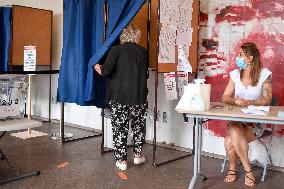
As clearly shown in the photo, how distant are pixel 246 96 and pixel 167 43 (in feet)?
3.38

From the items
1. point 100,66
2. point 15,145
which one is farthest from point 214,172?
point 15,145

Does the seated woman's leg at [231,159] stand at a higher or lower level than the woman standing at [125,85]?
lower

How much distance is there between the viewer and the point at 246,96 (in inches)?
131

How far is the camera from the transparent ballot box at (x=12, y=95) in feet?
10.4

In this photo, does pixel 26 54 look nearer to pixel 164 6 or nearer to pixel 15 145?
pixel 15 145

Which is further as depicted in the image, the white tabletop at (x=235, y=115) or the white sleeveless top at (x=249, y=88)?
the white sleeveless top at (x=249, y=88)

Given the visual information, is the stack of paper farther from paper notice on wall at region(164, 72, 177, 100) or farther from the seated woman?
paper notice on wall at region(164, 72, 177, 100)

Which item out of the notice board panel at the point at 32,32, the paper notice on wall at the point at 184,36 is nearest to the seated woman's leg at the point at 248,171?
the paper notice on wall at the point at 184,36

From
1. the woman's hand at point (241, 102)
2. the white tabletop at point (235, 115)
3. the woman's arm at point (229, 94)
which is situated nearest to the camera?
the white tabletop at point (235, 115)

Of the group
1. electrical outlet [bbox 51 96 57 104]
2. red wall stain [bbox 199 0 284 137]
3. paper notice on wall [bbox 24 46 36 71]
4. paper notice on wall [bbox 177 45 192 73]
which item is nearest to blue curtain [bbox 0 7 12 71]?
electrical outlet [bbox 51 96 57 104]

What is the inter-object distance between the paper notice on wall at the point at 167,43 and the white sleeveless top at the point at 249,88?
0.77 m

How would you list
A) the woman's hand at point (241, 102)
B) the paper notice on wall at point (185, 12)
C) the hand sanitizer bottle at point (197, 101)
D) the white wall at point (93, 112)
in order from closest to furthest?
the hand sanitizer bottle at point (197, 101) < the woman's hand at point (241, 102) < the paper notice on wall at point (185, 12) < the white wall at point (93, 112)

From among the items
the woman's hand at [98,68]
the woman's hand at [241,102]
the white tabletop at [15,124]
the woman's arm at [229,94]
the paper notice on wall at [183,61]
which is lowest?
the white tabletop at [15,124]

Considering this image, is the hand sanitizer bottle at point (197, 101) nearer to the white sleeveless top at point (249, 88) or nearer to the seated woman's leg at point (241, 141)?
the seated woman's leg at point (241, 141)
